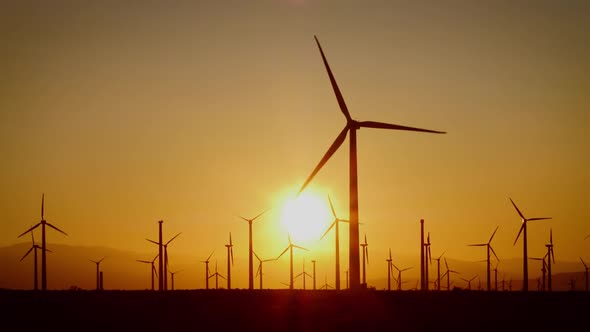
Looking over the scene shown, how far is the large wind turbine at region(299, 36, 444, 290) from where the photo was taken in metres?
81.6

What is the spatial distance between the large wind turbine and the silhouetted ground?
3.24 m

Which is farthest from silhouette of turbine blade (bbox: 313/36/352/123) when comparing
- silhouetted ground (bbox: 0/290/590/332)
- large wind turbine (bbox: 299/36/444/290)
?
silhouetted ground (bbox: 0/290/590/332)

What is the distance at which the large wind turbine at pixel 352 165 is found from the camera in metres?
81.6

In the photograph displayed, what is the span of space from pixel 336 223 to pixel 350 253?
219 feet

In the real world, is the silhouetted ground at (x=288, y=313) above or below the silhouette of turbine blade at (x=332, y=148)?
below

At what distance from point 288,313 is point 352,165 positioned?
17.9 m

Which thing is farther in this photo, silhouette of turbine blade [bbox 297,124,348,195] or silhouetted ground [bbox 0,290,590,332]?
silhouette of turbine blade [bbox 297,124,348,195]

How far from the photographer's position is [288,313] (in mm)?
73875

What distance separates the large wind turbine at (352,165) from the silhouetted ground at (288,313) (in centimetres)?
324

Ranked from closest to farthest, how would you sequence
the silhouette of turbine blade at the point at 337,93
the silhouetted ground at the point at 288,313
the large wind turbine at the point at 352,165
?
the silhouetted ground at the point at 288,313, the large wind turbine at the point at 352,165, the silhouette of turbine blade at the point at 337,93

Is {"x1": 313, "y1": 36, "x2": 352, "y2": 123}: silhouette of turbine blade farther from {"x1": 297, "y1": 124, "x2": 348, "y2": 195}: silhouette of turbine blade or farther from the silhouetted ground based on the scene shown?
the silhouetted ground

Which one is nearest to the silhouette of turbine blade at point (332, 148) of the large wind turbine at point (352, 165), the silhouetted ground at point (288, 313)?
the large wind turbine at point (352, 165)

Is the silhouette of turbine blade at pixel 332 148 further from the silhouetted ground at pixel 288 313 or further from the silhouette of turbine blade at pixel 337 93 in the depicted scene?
the silhouetted ground at pixel 288 313

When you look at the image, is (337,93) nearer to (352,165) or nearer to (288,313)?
(352,165)
